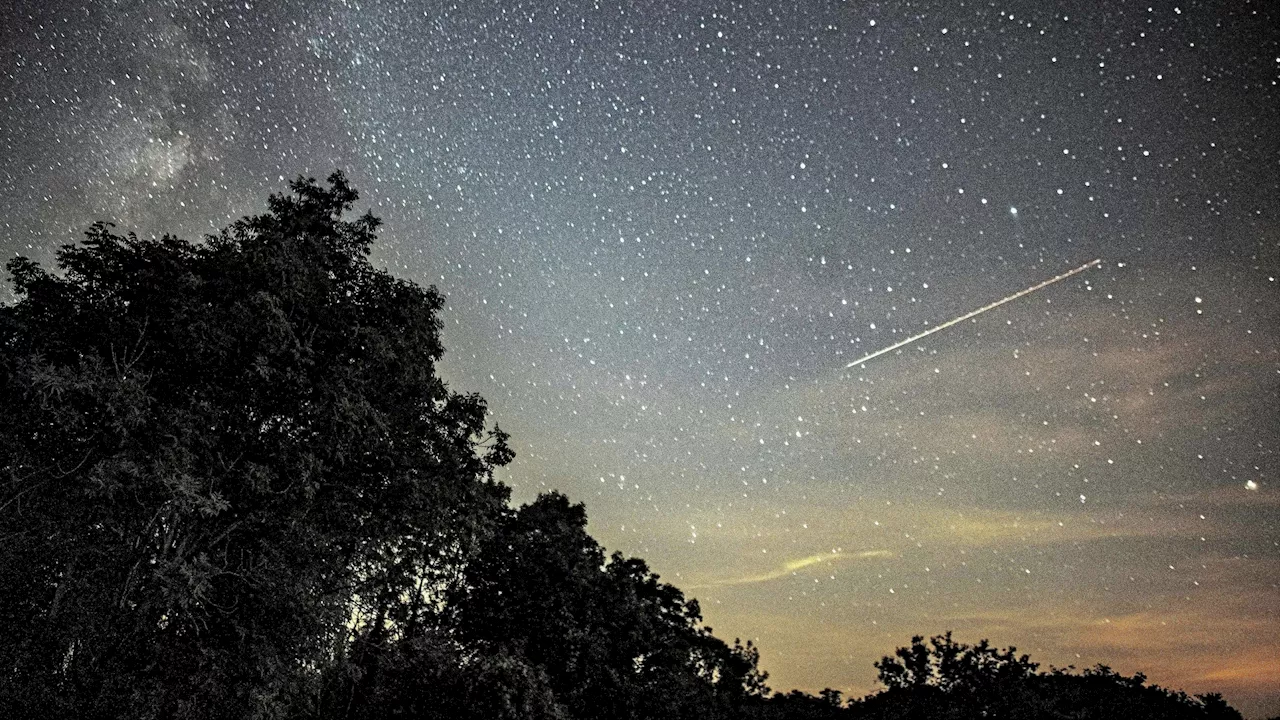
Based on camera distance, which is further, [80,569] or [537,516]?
[537,516]

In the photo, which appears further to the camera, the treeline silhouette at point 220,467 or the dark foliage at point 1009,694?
the dark foliage at point 1009,694

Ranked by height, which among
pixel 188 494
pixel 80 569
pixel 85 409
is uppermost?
pixel 85 409

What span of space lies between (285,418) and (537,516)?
1309 cm

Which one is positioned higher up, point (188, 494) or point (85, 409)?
point (85, 409)

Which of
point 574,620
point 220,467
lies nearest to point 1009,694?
point 574,620

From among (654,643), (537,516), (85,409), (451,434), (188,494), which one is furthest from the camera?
(537,516)

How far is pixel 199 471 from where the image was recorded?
1294cm

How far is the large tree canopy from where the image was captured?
12.3 m

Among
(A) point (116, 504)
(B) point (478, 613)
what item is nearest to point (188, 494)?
(A) point (116, 504)

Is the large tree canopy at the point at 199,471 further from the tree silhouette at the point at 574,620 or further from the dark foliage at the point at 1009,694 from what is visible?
the dark foliage at the point at 1009,694

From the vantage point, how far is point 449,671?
17797 mm

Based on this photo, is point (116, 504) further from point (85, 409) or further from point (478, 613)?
point (478, 613)

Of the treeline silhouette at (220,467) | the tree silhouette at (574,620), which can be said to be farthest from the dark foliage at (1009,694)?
the treeline silhouette at (220,467)

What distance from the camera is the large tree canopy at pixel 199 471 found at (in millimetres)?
12281
